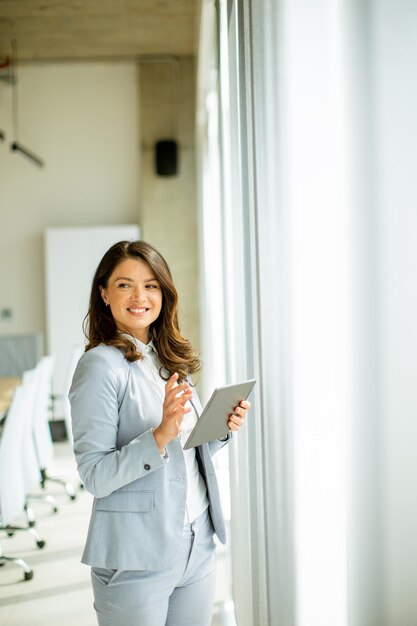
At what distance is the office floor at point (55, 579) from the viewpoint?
10.6 feet

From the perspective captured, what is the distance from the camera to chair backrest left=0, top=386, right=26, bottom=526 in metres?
3.37

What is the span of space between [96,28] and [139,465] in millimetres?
6339

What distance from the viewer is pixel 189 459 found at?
1.73 metres

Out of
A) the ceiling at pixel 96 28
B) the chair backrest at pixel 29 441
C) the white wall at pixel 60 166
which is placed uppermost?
the ceiling at pixel 96 28

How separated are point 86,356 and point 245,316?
0.55m

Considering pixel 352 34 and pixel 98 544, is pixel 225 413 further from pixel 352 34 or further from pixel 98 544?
pixel 352 34

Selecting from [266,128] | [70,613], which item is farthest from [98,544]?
[70,613]

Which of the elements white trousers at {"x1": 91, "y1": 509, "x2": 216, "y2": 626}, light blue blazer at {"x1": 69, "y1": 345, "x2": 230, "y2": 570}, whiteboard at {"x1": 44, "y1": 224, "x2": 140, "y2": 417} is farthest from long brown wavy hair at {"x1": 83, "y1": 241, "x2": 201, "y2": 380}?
whiteboard at {"x1": 44, "y1": 224, "x2": 140, "y2": 417}

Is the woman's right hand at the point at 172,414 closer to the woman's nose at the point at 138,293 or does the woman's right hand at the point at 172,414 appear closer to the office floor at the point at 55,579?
the woman's nose at the point at 138,293

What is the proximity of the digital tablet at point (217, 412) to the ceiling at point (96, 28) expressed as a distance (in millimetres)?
4989

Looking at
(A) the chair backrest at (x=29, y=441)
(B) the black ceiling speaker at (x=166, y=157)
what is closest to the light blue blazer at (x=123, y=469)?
(A) the chair backrest at (x=29, y=441)

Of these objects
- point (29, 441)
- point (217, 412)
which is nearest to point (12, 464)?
point (29, 441)

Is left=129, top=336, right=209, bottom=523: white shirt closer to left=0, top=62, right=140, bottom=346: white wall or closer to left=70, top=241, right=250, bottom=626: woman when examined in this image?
left=70, top=241, right=250, bottom=626: woman

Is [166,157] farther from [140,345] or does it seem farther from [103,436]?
[103,436]
